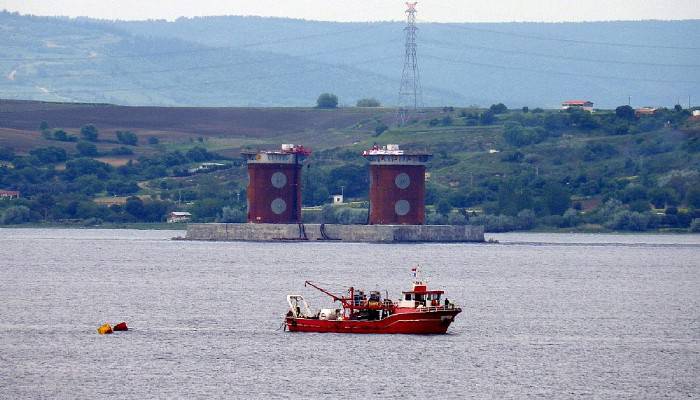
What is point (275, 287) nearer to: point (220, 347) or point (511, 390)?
point (220, 347)

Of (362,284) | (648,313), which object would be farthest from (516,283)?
(648,313)

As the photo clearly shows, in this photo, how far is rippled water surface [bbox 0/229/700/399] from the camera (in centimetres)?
8638

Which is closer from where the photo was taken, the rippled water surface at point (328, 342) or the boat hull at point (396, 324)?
the rippled water surface at point (328, 342)

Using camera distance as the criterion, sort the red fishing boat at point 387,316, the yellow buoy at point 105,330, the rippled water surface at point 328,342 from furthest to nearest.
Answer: the yellow buoy at point 105,330
the red fishing boat at point 387,316
the rippled water surface at point 328,342

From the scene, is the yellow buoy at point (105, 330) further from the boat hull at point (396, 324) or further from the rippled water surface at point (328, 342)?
the boat hull at point (396, 324)

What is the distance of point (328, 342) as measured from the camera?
103 m

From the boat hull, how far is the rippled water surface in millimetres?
870

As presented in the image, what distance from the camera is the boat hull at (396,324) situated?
105625 millimetres

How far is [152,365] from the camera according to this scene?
92.8 meters

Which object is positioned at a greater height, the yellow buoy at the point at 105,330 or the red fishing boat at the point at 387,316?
the red fishing boat at the point at 387,316

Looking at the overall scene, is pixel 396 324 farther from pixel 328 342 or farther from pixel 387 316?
pixel 328 342

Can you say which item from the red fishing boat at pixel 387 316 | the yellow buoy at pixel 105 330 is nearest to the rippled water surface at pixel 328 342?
the red fishing boat at pixel 387 316

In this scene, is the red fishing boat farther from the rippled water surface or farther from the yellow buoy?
the yellow buoy

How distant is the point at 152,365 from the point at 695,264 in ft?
393
